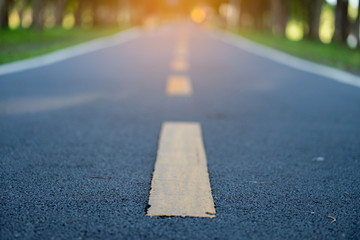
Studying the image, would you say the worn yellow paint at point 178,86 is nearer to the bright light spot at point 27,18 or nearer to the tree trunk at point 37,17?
the tree trunk at point 37,17

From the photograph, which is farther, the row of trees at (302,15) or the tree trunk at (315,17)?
the tree trunk at (315,17)

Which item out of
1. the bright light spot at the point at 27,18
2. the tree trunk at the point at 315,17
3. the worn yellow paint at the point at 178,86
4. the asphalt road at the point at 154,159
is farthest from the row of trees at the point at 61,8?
the asphalt road at the point at 154,159

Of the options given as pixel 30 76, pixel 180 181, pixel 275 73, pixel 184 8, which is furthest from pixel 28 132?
pixel 184 8

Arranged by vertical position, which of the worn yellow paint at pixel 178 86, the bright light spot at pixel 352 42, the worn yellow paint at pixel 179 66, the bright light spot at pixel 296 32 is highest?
the worn yellow paint at pixel 178 86

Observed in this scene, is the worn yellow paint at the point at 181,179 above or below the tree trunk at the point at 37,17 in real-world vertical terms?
above

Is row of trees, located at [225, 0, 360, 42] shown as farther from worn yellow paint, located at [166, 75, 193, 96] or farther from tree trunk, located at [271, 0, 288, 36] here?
worn yellow paint, located at [166, 75, 193, 96]

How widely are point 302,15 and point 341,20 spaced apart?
54.3ft

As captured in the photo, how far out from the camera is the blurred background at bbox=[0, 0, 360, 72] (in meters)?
18.1

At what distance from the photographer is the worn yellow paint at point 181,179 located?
7.39ft

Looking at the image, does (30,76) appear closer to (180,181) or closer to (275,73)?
(275,73)

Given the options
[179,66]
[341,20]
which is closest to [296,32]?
[341,20]

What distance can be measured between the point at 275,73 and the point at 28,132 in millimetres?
6976

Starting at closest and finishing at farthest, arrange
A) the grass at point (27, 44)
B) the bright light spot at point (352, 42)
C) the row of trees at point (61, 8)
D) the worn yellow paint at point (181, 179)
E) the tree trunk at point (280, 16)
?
the worn yellow paint at point (181, 179)
the grass at point (27, 44)
the bright light spot at point (352, 42)
the row of trees at point (61, 8)
the tree trunk at point (280, 16)

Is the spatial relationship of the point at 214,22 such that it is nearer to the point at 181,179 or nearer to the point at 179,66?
the point at 179,66
